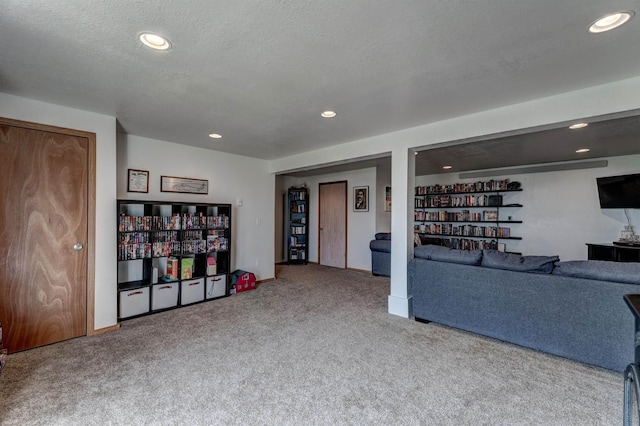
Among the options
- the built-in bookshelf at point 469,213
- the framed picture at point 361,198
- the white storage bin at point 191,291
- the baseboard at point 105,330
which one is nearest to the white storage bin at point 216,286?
the white storage bin at point 191,291

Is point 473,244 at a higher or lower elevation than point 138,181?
lower

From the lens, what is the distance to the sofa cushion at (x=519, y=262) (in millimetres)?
2577

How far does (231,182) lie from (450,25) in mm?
3906

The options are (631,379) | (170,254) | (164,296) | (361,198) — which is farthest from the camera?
(361,198)

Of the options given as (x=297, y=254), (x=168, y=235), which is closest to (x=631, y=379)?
(x=168, y=235)

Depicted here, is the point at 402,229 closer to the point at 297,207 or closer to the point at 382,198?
the point at 382,198

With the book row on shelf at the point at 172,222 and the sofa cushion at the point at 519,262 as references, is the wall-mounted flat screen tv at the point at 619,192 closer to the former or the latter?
the sofa cushion at the point at 519,262

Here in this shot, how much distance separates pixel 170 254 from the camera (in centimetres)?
381

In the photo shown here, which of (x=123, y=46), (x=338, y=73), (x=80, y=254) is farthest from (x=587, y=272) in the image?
(x=80, y=254)

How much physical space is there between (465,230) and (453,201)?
2.25 feet

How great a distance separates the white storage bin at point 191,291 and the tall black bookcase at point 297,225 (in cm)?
318

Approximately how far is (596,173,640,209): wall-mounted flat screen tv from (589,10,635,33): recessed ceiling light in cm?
426

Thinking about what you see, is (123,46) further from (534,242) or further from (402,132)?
(534,242)

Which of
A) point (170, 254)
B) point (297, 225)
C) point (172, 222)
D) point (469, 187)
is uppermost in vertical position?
point (469, 187)
